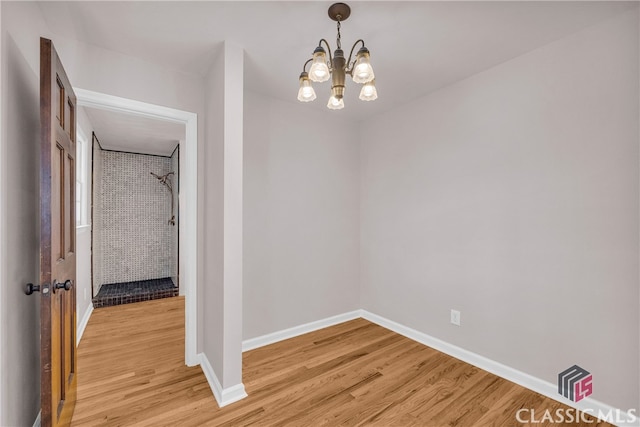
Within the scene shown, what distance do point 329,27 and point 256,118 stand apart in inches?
49.8

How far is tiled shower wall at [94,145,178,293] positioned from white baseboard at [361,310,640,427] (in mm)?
3933

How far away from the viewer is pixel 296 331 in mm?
3184

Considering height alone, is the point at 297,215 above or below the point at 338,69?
below

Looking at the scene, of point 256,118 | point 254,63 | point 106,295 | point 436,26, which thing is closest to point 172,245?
point 106,295

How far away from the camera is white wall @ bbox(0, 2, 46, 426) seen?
1.31 meters

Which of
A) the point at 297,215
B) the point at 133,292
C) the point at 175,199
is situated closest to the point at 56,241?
the point at 297,215

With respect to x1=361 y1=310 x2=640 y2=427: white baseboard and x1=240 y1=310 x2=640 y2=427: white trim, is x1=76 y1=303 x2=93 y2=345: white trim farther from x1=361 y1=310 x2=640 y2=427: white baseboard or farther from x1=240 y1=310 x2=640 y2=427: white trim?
x1=361 y1=310 x2=640 y2=427: white baseboard

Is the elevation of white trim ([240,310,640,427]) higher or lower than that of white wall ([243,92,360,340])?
lower

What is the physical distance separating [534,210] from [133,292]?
4.95 metres

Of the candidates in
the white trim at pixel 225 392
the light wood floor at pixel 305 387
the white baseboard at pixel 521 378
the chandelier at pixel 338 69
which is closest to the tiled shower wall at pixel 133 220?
the light wood floor at pixel 305 387

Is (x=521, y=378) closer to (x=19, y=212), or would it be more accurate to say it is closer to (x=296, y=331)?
(x=296, y=331)

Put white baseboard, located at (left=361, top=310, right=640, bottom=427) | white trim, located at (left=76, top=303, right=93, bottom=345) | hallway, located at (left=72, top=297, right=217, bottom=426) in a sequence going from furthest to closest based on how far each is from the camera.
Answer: white trim, located at (left=76, top=303, right=93, bottom=345) → hallway, located at (left=72, top=297, right=217, bottom=426) → white baseboard, located at (left=361, top=310, right=640, bottom=427)

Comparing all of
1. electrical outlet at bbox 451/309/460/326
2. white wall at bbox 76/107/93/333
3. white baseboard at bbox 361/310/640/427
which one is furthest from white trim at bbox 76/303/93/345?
electrical outlet at bbox 451/309/460/326

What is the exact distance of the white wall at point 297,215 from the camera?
2.94 m
